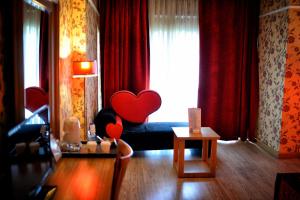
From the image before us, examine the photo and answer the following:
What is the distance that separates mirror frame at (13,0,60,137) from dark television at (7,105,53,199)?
0.46ft

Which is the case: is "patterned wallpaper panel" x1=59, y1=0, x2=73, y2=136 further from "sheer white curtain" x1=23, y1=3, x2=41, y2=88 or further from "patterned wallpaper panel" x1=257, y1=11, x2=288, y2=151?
"patterned wallpaper panel" x1=257, y1=11, x2=288, y2=151

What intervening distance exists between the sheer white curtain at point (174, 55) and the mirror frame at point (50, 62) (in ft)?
8.29

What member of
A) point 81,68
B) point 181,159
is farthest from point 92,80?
point 181,159

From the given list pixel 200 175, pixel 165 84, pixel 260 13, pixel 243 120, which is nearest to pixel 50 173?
pixel 200 175

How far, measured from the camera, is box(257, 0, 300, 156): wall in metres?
4.24

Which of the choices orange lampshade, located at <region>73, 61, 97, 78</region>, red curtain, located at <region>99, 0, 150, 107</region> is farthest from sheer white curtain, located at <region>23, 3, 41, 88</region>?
red curtain, located at <region>99, 0, 150, 107</region>

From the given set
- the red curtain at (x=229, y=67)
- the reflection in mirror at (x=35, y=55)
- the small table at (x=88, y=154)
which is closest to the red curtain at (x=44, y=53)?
the reflection in mirror at (x=35, y=55)

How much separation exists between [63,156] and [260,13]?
404cm

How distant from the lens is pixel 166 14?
202 inches

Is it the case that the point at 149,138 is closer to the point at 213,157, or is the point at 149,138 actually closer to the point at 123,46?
the point at 213,157

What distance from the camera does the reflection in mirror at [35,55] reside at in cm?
192

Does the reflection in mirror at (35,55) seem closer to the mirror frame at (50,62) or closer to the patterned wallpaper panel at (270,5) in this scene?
the mirror frame at (50,62)

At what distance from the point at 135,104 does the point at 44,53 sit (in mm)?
2487

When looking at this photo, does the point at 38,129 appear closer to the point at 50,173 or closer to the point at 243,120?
the point at 50,173
